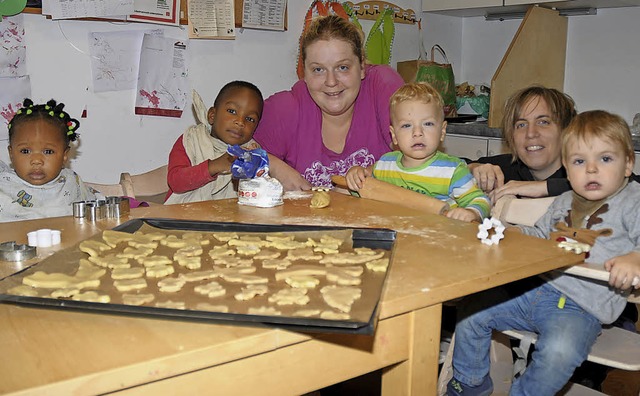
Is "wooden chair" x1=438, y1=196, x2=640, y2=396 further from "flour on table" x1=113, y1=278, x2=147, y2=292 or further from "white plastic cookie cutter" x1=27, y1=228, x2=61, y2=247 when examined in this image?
"white plastic cookie cutter" x1=27, y1=228, x2=61, y2=247

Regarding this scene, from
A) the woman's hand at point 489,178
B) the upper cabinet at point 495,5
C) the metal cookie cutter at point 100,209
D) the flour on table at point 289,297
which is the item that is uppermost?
the upper cabinet at point 495,5

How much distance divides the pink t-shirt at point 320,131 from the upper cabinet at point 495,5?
163cm

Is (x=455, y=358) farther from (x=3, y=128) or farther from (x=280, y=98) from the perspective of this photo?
(x=3, y=128)

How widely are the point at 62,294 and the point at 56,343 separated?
171 millimetres

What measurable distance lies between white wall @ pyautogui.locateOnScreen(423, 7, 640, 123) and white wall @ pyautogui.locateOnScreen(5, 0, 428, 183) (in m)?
1.31

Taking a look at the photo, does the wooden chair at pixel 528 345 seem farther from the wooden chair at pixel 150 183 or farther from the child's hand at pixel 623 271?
the wooden chair at pixel 150 183

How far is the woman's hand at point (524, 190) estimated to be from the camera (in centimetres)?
200

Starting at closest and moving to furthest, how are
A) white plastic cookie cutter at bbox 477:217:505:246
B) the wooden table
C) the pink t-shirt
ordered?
the wooden table < white plastic cookie cutter at bbox 477:217:505:246 < the pink t-shirt

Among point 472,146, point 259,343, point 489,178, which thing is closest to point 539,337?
point 489,178

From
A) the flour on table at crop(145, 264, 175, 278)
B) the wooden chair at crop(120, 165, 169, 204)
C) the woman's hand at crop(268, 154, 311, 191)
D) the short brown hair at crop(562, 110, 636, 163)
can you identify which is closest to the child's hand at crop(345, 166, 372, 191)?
the woman's hand at crop(268, 154, 311, 191)

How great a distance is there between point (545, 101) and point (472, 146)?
146cm

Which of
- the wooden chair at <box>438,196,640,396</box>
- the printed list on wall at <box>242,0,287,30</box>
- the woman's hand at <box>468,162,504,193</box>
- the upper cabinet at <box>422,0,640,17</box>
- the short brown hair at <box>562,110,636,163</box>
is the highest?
the upper cabinet at <box>422,0,640,17</box>

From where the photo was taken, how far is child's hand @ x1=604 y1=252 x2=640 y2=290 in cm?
131

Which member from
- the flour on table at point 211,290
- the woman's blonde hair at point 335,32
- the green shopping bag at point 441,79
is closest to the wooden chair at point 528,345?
the flour on table at point 211,290
